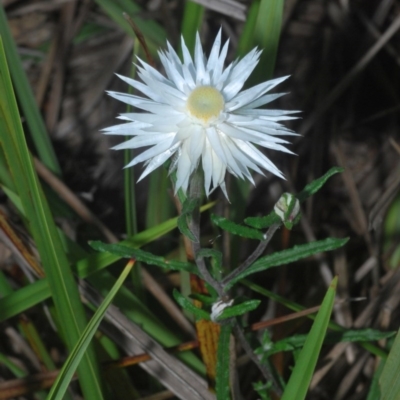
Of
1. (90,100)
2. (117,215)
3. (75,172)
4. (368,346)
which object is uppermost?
(90,100)

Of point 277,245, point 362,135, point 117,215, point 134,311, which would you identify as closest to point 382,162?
point 362,135

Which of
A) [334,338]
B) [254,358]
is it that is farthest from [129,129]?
[334,338]

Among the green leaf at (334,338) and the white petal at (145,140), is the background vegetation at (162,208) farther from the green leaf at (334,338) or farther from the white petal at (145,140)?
the white petal at (145,140)

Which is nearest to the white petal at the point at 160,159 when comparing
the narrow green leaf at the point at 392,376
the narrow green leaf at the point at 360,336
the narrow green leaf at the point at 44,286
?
the narrow green leaf at the point at 44,286

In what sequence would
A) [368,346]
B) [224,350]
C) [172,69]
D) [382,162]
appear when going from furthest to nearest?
[382,162] < [368,346] < [224,350] < [172,69]

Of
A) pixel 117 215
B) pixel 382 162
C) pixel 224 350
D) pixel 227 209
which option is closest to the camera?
pixel 224 350

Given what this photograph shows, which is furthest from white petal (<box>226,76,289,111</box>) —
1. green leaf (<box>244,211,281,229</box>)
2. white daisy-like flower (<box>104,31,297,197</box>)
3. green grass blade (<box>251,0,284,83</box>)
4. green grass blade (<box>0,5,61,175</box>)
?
green grass blade (<box>0,5,61,175</box>)

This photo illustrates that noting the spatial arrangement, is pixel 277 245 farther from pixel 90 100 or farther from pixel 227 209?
pixel 90 100
